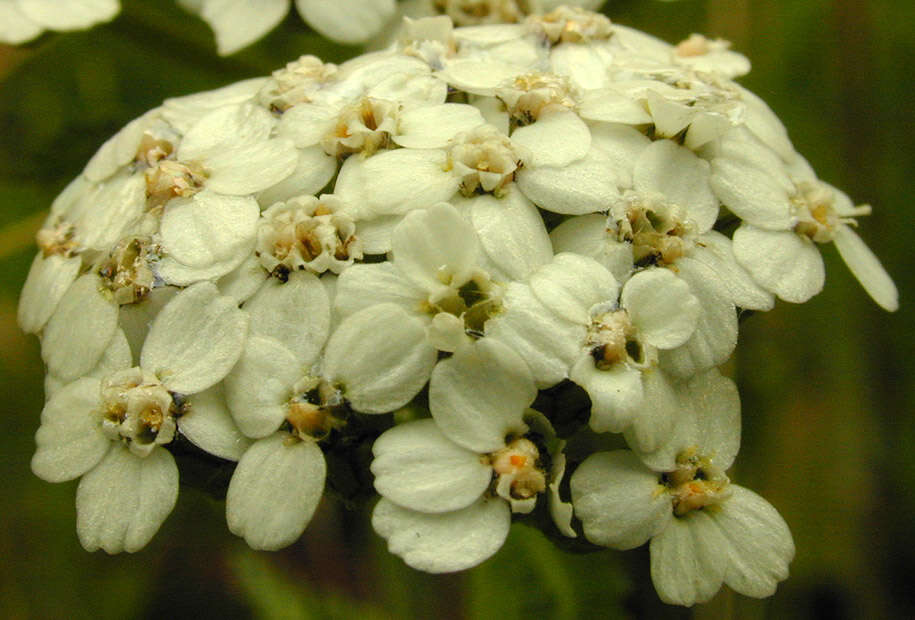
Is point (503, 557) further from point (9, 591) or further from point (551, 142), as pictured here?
point (9, 591)

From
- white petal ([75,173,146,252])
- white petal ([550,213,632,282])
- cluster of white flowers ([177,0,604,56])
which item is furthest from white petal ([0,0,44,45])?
white petal ([550,213,632,282])

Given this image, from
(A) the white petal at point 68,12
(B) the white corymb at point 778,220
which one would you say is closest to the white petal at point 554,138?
(B) the white corymb at point 778,220

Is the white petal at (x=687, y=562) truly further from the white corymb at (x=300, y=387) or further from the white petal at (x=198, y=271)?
the white petal at (x=198, y=271)

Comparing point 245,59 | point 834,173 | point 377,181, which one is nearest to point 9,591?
point 245,59

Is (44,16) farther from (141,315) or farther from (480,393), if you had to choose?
(480,393)

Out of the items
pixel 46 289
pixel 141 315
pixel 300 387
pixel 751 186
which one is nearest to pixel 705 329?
pixel 751 186

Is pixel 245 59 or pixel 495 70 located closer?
pixel 495 70
